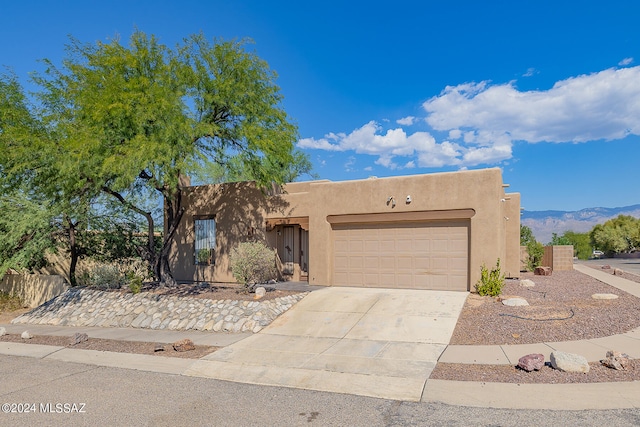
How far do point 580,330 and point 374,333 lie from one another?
437 cm

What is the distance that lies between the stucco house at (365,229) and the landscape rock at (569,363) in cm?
664

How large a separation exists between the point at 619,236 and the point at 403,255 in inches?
1962

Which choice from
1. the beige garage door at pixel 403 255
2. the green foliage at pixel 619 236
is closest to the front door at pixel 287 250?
the beige garage door at pixel 403 255

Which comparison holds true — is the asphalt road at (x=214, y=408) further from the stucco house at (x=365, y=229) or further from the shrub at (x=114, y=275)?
the stucco house at (x=365, y=229)

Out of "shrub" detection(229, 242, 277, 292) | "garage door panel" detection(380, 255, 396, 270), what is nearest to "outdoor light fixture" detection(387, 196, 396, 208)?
"garage door panel" detection(380, 255, 396, 270)

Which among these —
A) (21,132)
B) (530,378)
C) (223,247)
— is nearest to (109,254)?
(223,247)

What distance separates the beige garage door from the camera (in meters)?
14.4

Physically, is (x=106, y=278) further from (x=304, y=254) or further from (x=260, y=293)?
(x=304, y=254)

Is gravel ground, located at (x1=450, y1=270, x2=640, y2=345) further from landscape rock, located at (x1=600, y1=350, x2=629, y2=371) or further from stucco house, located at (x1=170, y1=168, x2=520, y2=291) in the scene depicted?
stucco house, located at (x1=170, y1=168, x2=520, y2=291)

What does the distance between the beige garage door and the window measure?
18.5ft

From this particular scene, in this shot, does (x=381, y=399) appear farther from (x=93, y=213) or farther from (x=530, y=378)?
(x=93, y=213)

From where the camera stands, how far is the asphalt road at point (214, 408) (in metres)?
5.59

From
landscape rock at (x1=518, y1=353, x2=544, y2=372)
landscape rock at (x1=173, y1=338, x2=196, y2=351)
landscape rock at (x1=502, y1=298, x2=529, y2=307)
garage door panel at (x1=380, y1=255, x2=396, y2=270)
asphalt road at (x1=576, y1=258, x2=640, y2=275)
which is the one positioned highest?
garage door panel at (x1=380, y1=255, x2=396, y2=270)

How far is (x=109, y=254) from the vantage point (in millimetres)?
19234
